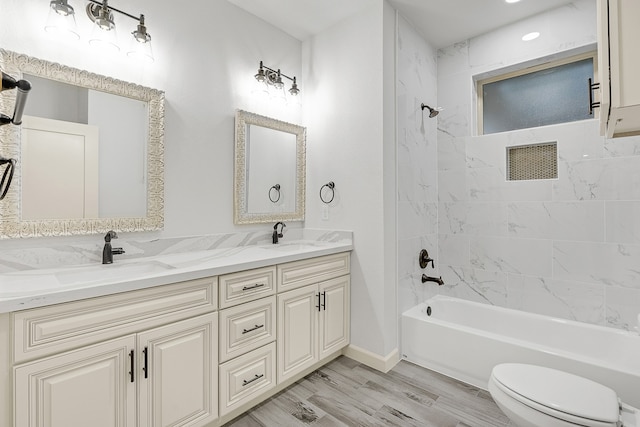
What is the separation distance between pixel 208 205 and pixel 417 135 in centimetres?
178

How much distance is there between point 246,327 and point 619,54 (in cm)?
185

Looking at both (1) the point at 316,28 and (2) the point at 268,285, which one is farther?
(1) the point at 316,28

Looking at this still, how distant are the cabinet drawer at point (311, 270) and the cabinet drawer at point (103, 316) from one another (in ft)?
1.67

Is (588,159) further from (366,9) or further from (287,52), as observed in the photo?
(287,52)

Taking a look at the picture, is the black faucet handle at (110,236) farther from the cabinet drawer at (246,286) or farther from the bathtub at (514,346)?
the bathtub at (514,346)

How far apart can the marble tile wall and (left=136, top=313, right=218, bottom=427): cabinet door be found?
4.91ft

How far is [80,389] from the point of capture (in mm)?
1222

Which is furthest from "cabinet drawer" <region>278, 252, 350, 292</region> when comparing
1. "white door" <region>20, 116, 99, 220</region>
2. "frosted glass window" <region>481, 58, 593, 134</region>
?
"frosted glass window" <region>481, 58, 593, 134</region>

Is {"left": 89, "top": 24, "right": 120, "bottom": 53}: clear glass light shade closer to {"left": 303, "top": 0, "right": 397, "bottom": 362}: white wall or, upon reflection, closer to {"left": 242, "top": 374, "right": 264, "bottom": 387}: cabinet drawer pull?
{"left": 303, "top": 0, "right": 397, "bottom": 362}: white wall

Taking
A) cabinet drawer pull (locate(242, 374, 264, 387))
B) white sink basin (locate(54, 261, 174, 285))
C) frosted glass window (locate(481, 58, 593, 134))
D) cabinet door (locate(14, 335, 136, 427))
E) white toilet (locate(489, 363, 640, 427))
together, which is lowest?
cabinet drawer pull (locate(242, 374, 264, 387))

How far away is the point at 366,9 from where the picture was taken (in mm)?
2424

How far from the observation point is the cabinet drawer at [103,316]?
112 centimetres

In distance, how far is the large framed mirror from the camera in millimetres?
2418

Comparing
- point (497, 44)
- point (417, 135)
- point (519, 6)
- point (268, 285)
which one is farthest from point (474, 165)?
point (268, 285)
